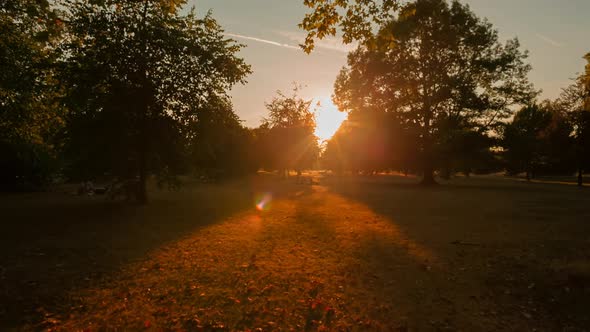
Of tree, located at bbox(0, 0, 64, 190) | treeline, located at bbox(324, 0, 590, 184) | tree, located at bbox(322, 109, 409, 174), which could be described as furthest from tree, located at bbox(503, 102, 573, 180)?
tree, located at bbox(0, 0, 64, 190)

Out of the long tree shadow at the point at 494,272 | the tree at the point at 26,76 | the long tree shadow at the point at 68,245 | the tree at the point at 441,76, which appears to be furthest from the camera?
the tree at the point at 441,76

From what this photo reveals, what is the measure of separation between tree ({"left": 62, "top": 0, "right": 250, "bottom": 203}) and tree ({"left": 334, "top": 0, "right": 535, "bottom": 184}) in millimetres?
21220

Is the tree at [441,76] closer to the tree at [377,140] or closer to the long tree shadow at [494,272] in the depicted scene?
the tree at [377,140]

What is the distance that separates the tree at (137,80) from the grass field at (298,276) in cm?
551

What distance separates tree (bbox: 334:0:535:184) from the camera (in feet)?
108

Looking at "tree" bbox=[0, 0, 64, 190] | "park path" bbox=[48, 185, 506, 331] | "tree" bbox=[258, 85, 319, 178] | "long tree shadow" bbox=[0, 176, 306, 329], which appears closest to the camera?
"park path" bbox=[48, 185, 506, 331]

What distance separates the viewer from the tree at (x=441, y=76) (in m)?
33.0

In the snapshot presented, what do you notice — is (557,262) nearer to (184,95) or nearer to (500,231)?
(500,231)

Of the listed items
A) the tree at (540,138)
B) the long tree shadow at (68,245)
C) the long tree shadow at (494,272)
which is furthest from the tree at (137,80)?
the tree at (540,138)

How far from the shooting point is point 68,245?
9984 millimetres

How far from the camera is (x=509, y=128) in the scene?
35.1 m

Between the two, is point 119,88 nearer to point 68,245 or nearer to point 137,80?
point 137,80

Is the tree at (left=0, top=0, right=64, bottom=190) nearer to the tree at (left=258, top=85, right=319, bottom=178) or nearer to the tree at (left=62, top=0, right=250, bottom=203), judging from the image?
the tree at (left=62, top=0, right=250, bottom=203)

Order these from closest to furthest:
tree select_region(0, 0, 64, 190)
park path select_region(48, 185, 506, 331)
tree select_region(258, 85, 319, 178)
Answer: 1. park path select_region(48, 185, 506, 331)
2. tree select_region(0, 0, 64, 190)
3. tree select_region(258, 85, 319, 178)
